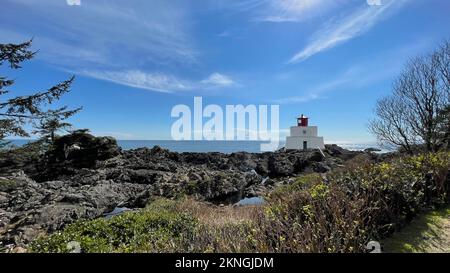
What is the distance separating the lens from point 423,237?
5.30 m

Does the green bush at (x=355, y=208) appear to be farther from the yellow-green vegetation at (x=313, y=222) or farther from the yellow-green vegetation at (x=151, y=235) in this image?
the yellow-green vegetation at (x=151, y=235)

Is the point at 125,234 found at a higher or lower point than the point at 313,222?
lower

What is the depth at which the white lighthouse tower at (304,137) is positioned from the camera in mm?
44500

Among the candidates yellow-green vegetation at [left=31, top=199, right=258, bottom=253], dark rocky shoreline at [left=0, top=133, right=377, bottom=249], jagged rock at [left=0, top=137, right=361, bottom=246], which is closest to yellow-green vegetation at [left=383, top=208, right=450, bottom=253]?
yellow-green vegetation at [left=31, top=199, right=258, bottom=253]

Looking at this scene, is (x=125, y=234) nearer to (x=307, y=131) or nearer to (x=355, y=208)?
→ (x=355, y=208)

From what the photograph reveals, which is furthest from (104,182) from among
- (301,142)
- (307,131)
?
(307,131)

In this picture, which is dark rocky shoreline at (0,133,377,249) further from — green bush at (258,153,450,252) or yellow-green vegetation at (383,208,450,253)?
yellow-green vegetation at (383,208,450,253)

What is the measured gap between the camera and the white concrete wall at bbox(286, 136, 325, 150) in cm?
4441

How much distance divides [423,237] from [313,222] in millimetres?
2281

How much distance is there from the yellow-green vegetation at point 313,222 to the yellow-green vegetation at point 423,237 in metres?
0.14

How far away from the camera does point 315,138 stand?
4459 centimetres

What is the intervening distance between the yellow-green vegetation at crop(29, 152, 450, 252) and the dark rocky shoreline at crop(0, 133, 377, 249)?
4.48m

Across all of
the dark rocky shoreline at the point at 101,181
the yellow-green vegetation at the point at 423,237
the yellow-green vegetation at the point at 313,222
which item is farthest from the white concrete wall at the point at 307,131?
the yellow-green vegetation at the point at 423,237
